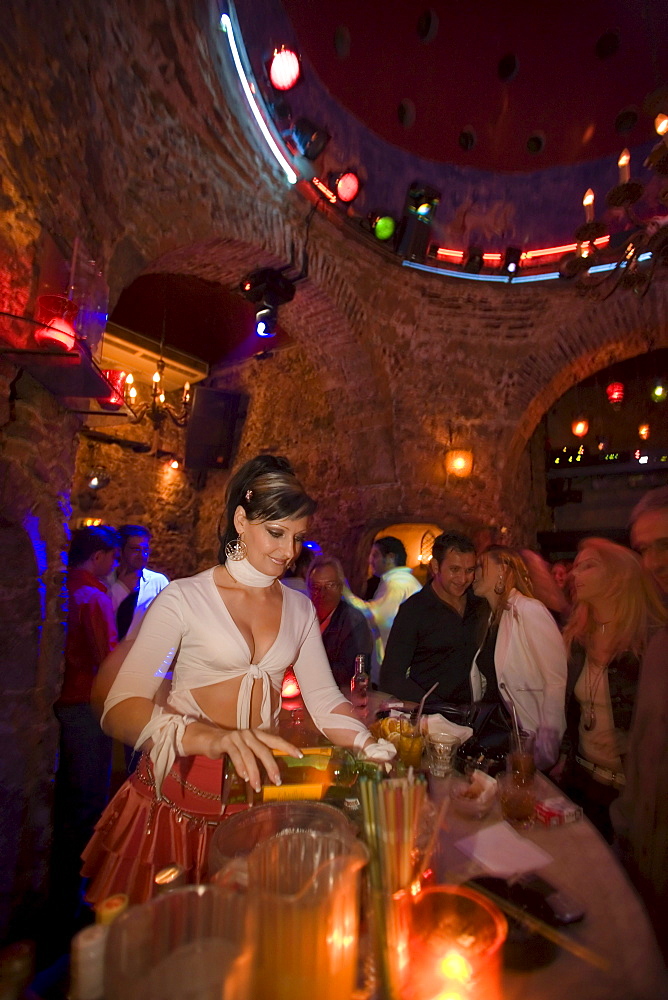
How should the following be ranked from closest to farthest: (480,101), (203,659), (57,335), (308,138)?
1. (203,659)
2. (57,335)
3. (308,138)
4. (480,101)

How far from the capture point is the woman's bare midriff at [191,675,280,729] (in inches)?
68.7

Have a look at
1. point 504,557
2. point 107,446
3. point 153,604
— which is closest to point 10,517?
point 153,604

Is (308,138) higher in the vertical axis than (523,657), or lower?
higher

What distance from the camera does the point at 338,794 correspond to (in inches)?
50.8

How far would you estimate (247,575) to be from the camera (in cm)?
189

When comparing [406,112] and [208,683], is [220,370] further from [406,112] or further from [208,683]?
[208,683]

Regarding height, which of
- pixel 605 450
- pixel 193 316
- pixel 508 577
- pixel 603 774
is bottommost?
pixel 603 774

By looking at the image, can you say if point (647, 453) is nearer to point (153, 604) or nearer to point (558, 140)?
point (558, 140)

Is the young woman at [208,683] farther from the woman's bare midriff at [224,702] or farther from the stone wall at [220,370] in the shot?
the stone wall at [220,370]

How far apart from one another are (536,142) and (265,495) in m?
8.53

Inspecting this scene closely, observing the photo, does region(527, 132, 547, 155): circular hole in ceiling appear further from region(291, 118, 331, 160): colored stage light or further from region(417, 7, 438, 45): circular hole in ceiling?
region(291, 118, 331, 160): colored stage light

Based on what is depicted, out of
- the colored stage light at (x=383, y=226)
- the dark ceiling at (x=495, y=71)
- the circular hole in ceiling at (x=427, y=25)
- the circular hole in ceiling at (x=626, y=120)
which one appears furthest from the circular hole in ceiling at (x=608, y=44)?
the colored stage light at (x=383, y=226)

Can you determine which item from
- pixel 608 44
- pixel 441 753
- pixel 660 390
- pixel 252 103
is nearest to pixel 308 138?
pixel 252 103

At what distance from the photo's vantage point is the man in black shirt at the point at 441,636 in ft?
10.6
